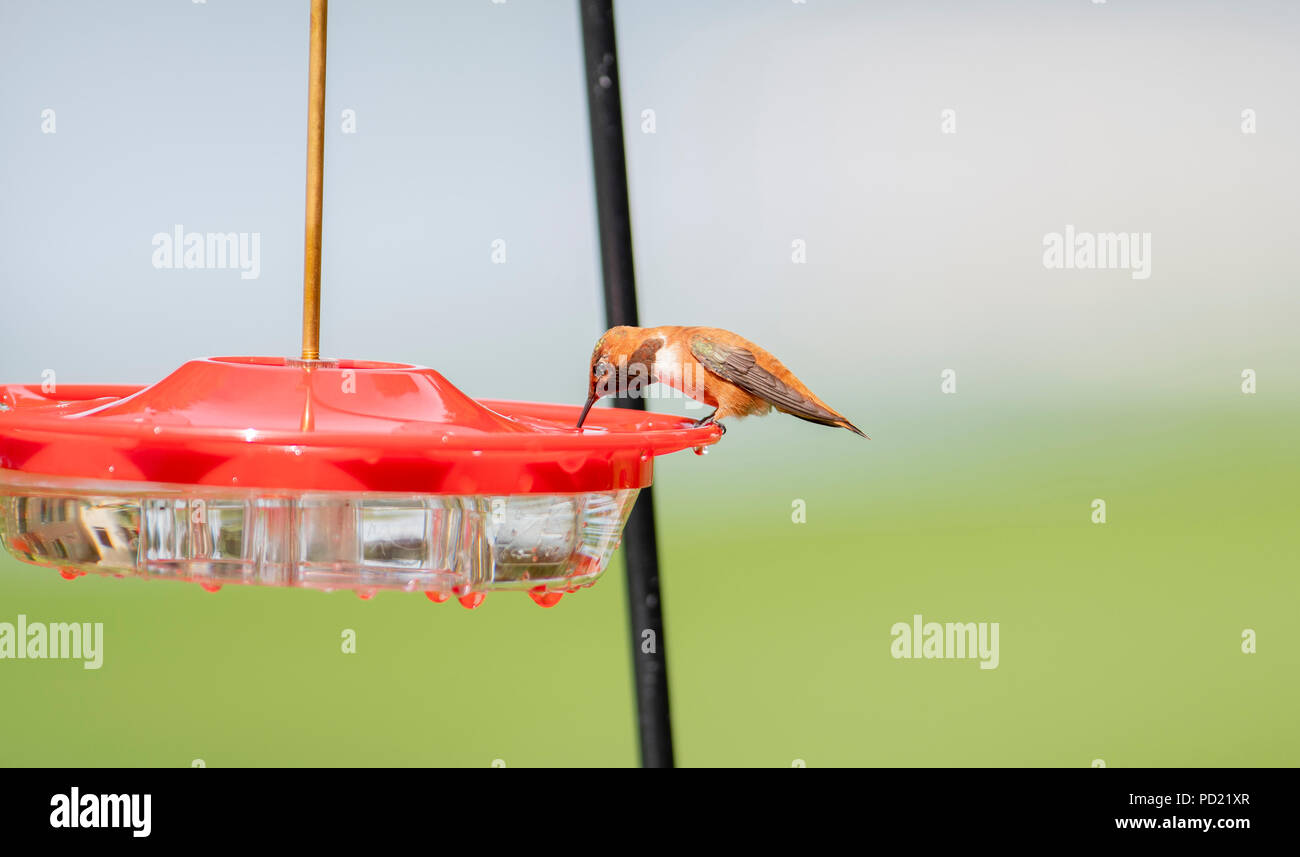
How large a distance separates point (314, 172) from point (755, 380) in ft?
3.09

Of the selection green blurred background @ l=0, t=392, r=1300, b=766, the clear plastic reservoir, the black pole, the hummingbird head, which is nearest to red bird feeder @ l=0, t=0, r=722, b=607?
the clear plastic reservoir

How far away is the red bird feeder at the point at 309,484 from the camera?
2.12 feet

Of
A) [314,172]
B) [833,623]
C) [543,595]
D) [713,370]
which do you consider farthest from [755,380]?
[833,623]

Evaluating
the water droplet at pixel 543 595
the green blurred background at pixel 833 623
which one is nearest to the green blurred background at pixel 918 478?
the green blurred background at pixel 833 623

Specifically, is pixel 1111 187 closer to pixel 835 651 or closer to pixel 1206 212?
pixel 1206 212

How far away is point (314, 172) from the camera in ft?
2.45

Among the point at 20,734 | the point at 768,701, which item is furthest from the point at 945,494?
the point at 20,734

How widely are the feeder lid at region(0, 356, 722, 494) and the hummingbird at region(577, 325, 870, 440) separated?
0.75 metres

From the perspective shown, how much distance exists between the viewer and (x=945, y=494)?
2.71 m

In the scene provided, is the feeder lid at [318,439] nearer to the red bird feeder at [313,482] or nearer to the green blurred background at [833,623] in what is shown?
the red bird feeder at [313,482]

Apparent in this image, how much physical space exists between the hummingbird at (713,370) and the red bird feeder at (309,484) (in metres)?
Answer: 0.78

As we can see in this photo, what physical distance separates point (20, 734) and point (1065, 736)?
A: 2.50 meters

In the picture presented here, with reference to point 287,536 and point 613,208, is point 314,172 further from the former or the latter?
point 613,208

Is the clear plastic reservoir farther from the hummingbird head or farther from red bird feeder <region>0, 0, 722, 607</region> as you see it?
the hummingbird head
